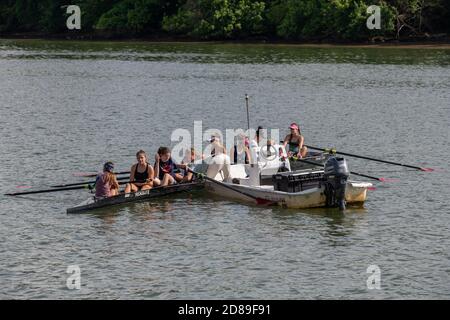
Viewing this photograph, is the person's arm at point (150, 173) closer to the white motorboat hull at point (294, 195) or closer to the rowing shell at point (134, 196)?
the rowing shell at point (134, 196)

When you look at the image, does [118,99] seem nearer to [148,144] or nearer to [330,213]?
[148,144]

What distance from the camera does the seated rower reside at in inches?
1292

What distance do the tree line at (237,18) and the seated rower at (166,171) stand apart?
74173mm

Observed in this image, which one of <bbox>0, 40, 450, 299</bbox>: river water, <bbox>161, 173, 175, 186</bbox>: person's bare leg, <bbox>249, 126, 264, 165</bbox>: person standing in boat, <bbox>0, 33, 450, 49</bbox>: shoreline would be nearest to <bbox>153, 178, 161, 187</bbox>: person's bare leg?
<bbox>161, 173, 175, 186</bbox>: person's bare leg

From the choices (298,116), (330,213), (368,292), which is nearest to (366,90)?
(298,116)

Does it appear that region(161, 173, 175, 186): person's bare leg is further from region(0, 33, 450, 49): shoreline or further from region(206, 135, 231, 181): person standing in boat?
region(0, 33, 450, 49): shoreline

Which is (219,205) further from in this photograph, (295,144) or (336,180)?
(295,144)

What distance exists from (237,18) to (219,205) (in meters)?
88.0

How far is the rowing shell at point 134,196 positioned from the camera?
31016 millimetres

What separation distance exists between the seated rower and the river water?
0.63 meters

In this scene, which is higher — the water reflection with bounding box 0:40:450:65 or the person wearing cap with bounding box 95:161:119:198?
the water reflection with bounding box 0:40:450:65

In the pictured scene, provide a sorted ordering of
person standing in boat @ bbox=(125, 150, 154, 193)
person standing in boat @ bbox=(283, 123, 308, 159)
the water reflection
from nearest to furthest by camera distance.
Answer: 1. person standing in boat @ bbox=(125, 150, 154, 193)
2. person standing in boat @ bbox=(283, 123, 308, 159)
3. the water reflection

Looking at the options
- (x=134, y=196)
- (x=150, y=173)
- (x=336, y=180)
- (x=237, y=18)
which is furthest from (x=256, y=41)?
(x=336, y=180)
